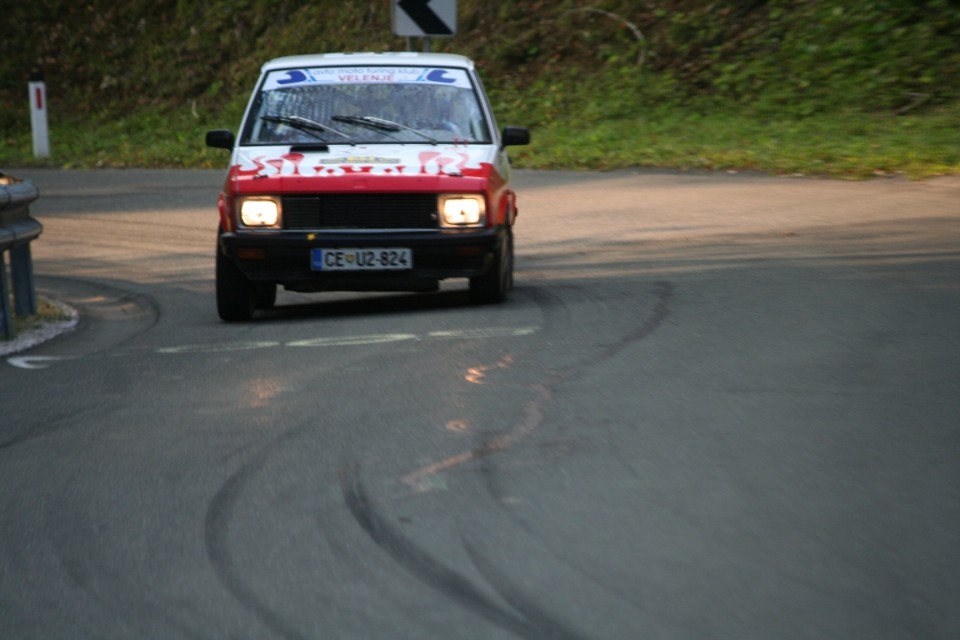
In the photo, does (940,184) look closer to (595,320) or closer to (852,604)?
(595,320)

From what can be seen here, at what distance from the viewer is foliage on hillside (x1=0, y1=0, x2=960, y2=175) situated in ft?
80.7

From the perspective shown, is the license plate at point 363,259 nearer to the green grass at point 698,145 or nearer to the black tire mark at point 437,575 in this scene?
the black tire mark at point 437,575

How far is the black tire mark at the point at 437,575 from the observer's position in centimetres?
407

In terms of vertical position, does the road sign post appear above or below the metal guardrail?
above

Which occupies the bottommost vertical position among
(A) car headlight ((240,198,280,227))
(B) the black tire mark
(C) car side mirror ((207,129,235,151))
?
(B) the black tire mark

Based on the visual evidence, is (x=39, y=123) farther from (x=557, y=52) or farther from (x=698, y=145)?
(x=698, y=145)

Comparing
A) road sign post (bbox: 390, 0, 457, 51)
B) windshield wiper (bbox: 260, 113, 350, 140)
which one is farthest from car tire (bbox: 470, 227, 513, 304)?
road sign post (bbox: 390, 0, 457, 51)

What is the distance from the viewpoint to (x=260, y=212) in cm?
983

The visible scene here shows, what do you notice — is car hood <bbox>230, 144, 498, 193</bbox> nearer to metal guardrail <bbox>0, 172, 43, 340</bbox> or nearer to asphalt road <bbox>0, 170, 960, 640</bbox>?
asphalt road <bbox>0, 170, 960, 640</bbox>

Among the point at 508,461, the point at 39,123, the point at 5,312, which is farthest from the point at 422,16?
the point at 39,123

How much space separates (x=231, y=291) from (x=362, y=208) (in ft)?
3.28

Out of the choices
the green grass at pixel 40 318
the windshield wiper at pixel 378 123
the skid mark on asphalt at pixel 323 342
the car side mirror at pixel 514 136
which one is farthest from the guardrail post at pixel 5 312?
the car side mirror at pixel 514 136

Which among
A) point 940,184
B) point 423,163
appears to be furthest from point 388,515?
point 940,184

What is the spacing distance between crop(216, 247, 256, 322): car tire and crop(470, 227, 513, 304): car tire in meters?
1.43
